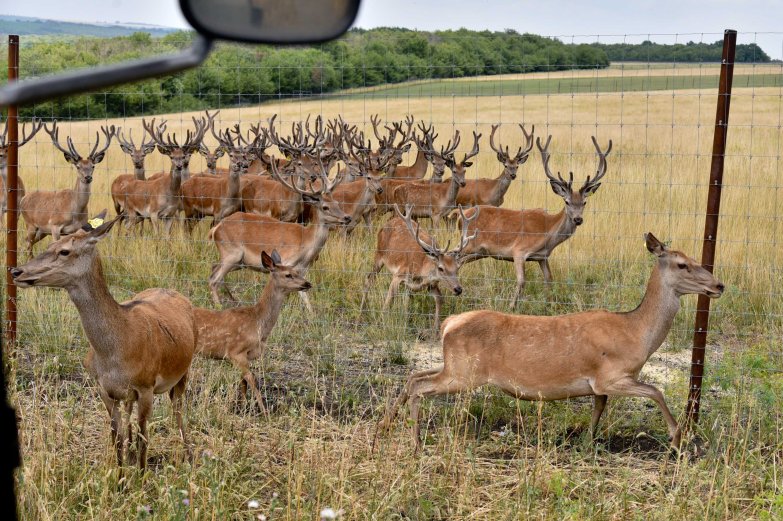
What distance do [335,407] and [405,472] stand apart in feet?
6.84

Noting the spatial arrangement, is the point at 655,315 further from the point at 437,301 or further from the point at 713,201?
the point at 437,301

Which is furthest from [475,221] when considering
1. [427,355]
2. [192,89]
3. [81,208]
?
[192,89]

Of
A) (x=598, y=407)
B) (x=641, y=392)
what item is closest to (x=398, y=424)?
(x=598, y=407)

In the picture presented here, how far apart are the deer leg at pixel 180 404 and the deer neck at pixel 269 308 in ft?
4.95

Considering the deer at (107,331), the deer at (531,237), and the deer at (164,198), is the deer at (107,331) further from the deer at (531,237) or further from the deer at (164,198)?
the deer at (164,198)

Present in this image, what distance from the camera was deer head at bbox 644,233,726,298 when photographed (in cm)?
649

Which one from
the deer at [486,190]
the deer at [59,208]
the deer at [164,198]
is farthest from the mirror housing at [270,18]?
the deer at [486,190]

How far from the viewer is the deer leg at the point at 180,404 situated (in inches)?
223

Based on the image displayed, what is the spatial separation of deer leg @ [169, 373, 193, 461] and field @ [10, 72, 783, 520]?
10 centimetres

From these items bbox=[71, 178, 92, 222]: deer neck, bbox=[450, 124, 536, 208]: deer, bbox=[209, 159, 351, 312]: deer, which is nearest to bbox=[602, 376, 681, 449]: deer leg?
bbox=[209, 159, 351, 312]: deer

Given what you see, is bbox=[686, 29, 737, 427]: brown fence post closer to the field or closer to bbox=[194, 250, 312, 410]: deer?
the field

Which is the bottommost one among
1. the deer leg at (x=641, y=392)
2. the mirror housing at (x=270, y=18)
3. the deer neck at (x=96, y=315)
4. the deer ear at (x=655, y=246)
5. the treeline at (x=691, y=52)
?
the deer leg at (x=641, y=392)

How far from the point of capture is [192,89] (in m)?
24.2

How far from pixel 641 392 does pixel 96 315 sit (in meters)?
3.14
